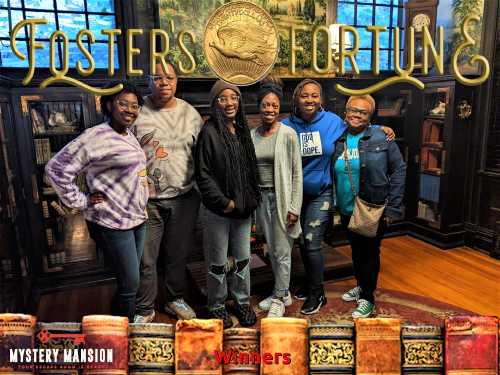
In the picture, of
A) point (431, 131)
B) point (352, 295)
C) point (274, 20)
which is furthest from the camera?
point (431, 131)

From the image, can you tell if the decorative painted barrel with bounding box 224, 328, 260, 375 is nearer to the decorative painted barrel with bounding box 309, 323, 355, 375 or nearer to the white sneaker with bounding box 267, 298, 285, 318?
the decorative painted barrel with bounding box 309, 323, 355, 375

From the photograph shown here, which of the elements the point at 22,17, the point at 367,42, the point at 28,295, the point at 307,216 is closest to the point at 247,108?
the point at 307,216

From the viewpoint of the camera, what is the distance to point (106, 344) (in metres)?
1.43

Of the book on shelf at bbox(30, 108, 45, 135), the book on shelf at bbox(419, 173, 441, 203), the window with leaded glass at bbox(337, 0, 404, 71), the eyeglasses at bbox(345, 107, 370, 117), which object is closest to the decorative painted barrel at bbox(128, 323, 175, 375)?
the eyeglasses at bbox(345, 107, 370, 117)

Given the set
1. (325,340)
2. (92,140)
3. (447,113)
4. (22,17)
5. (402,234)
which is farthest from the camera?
(402,234)

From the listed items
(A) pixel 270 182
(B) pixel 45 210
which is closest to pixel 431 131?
(A) pixel 270 182

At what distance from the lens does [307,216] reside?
2373mm

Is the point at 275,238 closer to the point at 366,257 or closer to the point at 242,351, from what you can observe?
the point at 366,257

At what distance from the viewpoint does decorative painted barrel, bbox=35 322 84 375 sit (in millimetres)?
1412

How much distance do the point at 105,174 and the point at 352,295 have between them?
1.65 meters

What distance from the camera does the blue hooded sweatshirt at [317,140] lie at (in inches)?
88.2

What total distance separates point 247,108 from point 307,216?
995 millimetres

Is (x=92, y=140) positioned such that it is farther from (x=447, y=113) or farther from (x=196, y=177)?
(x=447, y=113)

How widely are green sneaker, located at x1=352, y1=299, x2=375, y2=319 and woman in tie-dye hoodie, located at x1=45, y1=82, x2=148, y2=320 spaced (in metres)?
1.25
